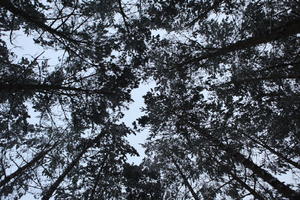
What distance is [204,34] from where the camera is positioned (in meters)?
7.81

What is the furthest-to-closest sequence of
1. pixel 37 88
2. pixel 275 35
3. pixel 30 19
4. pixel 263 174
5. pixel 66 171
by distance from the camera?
1. pixel 66 171
2. pixel 37 88
3. pixel 263 174
4. pixel 30 19
5. pixel 275 35

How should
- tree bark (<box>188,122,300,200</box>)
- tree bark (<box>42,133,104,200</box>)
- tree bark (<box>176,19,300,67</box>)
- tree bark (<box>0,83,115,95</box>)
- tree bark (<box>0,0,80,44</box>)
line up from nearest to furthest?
tree bark (<box>176,19,300,67</box>) → tree bark (<box>0,0,80,44</box>) → tree bark (<box>188,122,300,200</box>) → tree bark (<box>0,83,115,95</box>) → tree bark (<box>42,133,104,200</box>)

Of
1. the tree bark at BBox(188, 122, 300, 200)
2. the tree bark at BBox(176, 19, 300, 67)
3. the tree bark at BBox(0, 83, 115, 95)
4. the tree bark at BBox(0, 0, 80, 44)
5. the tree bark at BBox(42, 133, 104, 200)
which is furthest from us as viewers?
the tree bark at BBox(42, 133, 104, 200)

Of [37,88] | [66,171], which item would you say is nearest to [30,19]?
[37,88]

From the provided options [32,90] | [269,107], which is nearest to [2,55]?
[32,90]

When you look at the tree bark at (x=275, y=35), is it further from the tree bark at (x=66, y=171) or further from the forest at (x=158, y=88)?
the tree bark at (x=66, y=171)

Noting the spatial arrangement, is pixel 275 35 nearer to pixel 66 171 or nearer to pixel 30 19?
pixel 30 19

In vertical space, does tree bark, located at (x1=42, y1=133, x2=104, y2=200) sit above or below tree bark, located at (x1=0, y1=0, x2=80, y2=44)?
below

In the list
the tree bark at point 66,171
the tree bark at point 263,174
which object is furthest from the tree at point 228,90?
the tree bark at point 66,171

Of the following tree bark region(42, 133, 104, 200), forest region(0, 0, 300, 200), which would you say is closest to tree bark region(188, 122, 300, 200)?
forest region(0, 0, 300, 200)

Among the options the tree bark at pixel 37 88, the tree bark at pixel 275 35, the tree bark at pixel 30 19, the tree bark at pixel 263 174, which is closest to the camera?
the tree bark at pixel 275 35

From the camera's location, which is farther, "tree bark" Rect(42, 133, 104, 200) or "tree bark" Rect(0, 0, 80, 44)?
"tree bark" Rect(42, 133, 104, 200)

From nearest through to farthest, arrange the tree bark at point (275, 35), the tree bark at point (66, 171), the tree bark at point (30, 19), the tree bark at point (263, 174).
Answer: the tree bark at point (275, 35)
the tree bark at point (30, 19)
the tree bark at point (263, 174)
the tree bark at point (66, 171)

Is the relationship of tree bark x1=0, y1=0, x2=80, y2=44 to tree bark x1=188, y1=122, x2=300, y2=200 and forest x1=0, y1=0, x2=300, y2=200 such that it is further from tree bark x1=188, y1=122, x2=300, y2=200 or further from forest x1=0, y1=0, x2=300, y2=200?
tree bark x1=188, y1=122, x2=300, y2=200
